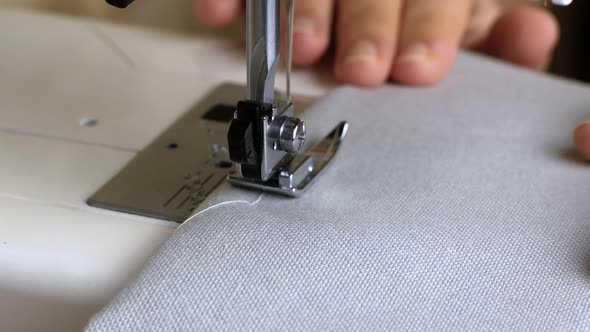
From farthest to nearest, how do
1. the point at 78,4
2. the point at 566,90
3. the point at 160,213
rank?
1. the point at 78,4
2. the point at 566,90
3. the point at 160,213

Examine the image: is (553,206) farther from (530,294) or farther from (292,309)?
(292,309)

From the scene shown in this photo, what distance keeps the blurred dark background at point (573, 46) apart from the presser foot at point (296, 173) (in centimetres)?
127

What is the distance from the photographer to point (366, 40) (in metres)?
0.89

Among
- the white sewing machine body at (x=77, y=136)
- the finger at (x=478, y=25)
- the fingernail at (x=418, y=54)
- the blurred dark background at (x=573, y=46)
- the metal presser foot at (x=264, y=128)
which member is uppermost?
the metal presser foot at (x=264, y=128)

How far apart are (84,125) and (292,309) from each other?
1.19ft

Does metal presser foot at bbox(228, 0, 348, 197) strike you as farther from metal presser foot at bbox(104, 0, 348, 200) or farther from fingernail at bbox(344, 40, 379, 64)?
fingernail at bbox(344, 40, 379, 64)

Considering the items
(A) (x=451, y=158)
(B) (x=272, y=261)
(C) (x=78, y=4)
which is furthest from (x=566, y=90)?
(C) (x=78, y=4)

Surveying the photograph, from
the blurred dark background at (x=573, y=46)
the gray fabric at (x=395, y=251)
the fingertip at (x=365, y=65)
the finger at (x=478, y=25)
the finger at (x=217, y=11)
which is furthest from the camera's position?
the blurred dark background at (x=573, y=46)

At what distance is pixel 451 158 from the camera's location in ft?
2.32

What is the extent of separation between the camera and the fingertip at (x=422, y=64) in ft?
2.88

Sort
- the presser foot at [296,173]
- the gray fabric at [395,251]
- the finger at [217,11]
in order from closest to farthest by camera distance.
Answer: the gray fabric at [395,251] < the presser foot at [296,173] < the finger at [217,11]

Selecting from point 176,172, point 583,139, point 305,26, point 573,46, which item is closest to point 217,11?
point 305,26

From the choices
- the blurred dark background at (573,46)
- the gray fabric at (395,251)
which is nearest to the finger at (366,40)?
the gray fabric at (395,251)

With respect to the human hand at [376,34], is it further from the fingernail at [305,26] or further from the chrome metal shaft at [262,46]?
the chrome metal shaft at [262,46]
